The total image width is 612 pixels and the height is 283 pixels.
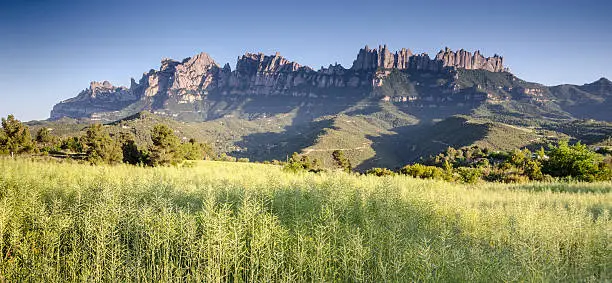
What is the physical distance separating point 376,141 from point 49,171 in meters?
156

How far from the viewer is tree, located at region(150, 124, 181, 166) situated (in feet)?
69.3

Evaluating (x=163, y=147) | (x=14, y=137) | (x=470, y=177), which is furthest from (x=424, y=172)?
(x=14, y=137)

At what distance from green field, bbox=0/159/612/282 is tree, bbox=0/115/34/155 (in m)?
16.6

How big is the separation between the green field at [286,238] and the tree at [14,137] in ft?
54.4

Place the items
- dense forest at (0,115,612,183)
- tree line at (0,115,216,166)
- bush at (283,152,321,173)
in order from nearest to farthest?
bush at (283,152,321,173) → dense forest at (0,115,612,183) → tree line at (0,115,216,166)

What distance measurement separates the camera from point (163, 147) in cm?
2191

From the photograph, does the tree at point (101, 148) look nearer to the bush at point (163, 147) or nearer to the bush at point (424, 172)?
the bush at point (163, 147)

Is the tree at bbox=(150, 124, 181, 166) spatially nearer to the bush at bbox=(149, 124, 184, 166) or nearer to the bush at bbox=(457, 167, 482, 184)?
the bush at bbox=(149, 124, 184, 166)

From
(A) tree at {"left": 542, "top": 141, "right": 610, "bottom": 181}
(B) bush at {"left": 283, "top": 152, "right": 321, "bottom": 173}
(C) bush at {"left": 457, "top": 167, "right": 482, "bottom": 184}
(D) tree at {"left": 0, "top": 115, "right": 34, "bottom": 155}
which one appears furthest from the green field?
(D) tree at {"left": 0, "top": 115, "right": 34, "bottom": 155}

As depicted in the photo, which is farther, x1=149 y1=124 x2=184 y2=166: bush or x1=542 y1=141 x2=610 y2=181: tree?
x1=149 y1=124 x2=184 y2=166: bush

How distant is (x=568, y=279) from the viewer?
4.39 meters

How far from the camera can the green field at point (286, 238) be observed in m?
4.13

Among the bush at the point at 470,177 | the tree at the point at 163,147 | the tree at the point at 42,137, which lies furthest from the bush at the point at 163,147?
the tree at the point at 42,137

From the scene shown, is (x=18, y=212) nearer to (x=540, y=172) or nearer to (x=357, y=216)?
(x=357, y=216)
